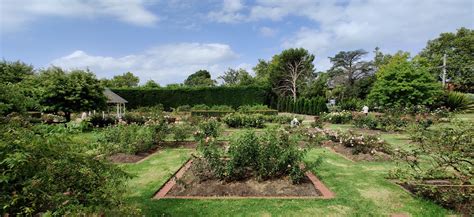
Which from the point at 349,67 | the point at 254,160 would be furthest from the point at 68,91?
the point at 349,67

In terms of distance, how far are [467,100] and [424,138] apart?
23310mm

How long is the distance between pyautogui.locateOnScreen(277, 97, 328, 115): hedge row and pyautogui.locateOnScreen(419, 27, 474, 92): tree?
55.0 ft

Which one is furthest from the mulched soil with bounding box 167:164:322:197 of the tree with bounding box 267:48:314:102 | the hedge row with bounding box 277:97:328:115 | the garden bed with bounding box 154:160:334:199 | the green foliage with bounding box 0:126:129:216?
the tree with bounding box 267:48:314:102

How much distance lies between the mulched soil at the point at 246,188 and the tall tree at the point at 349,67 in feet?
131

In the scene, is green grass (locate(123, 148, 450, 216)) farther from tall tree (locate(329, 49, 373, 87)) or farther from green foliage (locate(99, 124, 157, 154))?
tall tree (locate(329, 49, 373, 87))

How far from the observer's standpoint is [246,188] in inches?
201

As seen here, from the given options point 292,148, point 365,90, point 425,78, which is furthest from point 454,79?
point 292,148

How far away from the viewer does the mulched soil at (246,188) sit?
4914mm

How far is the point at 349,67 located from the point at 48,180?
45769 millimetres

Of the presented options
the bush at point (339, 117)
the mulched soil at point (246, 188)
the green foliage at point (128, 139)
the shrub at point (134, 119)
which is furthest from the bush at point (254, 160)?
the bush at point (339, 117)

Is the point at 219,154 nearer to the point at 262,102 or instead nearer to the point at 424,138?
the point at 424,138

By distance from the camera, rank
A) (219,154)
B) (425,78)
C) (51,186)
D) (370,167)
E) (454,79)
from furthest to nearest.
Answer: (454,79)
(425,78)
(370,167)
(219,154)
(51,186)

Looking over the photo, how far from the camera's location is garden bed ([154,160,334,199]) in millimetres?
4871

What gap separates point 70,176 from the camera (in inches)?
96.7
